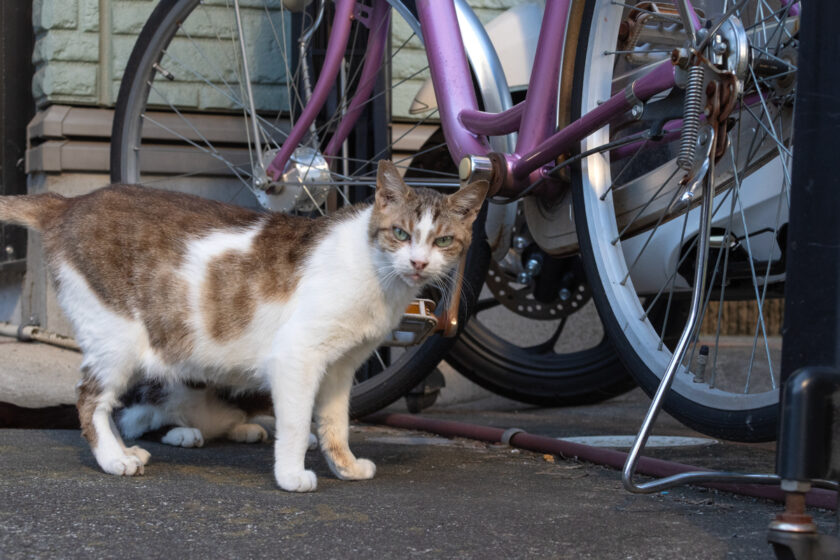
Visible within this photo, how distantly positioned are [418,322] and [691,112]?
3.08 feet

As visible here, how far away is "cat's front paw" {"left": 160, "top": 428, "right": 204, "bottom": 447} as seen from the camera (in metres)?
2.57

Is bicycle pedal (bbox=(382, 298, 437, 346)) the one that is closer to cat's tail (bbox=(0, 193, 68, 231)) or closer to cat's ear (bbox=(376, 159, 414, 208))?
cat's ear (bbox=(376, 159, 414, 208))

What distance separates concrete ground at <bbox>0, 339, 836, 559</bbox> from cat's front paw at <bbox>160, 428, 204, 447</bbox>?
4cm

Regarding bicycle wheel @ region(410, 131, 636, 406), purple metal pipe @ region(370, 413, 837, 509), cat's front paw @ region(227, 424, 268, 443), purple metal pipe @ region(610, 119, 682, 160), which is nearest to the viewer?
purple metal pipe @ region(370, 413, 837, 509)

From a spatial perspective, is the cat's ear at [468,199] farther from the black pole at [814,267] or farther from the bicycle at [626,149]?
the black pole at [814,267]

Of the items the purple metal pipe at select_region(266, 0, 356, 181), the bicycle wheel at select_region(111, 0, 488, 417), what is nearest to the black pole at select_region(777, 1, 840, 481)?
the bicycle wheel at select_region(111, 0, 488, 417)

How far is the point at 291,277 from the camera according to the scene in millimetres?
2174

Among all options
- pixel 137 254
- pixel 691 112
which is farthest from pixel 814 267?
pixel 137 254

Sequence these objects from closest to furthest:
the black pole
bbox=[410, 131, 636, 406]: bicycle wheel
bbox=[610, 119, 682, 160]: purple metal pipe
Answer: the black pole → bbox=[610, 119, 682, 160]: purple metal pipe → bbox=[410, 131, 636, 406]: bicycle wheel

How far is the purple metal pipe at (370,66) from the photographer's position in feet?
9.39

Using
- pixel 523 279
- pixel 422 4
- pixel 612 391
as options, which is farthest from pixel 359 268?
pixel 612 391

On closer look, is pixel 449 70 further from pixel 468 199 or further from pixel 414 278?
pixel 414 278

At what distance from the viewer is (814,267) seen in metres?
1.18

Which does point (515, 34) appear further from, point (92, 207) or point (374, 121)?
point (92, 207)
